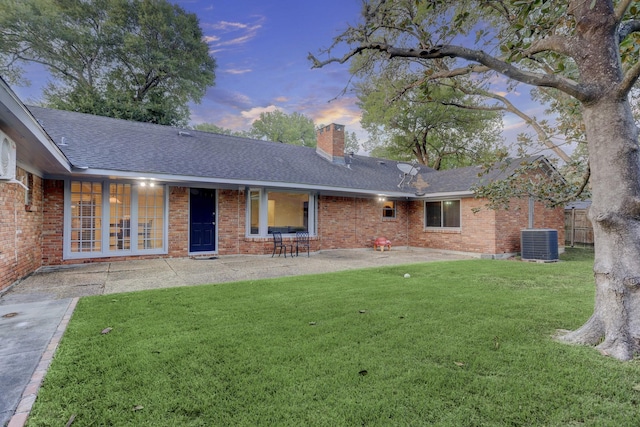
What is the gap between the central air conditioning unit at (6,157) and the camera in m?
4.05

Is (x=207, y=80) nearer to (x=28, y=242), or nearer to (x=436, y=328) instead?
(x=28, y=242)

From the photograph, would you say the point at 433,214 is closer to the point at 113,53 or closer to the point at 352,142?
the point at 113,53

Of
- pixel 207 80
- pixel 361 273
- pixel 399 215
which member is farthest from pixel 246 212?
pixel 207 80

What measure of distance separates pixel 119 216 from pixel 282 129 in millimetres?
29650

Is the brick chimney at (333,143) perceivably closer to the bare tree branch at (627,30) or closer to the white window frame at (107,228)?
the white window frame at (107,228)

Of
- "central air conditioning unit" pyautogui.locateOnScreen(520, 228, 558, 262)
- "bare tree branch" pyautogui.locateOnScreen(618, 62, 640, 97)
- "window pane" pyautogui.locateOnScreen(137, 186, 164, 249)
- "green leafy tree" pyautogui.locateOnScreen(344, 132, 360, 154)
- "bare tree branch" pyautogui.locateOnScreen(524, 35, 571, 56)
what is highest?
"green leafy tree" pyautogui.locateOnScreen(344, 132, 360, 154)

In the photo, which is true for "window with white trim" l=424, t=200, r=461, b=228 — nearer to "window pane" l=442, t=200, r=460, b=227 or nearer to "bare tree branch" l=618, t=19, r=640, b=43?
"window pane" l=442, t=200, r=460, b=227

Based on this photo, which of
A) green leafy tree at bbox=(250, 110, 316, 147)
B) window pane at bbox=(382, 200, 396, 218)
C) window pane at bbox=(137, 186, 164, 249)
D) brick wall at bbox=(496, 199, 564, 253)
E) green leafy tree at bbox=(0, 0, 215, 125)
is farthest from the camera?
green leafy tree at bbox=(250, 110, 316, 147)

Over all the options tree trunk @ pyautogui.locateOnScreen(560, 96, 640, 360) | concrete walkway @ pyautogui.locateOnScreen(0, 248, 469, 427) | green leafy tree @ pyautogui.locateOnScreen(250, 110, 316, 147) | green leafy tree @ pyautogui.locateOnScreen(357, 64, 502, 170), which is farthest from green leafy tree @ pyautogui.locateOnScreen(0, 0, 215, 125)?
tree trunk @ pyautogui.locateOnScreen(560, 96, 640, 360)

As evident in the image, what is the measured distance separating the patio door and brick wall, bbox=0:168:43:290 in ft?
11.7

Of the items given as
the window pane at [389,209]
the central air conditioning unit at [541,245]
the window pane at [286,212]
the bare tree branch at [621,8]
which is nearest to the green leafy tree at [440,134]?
the window pane at [286,212]

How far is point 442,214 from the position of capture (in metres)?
12.7

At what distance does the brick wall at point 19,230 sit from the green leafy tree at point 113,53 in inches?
491

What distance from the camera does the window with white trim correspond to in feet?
40.0
